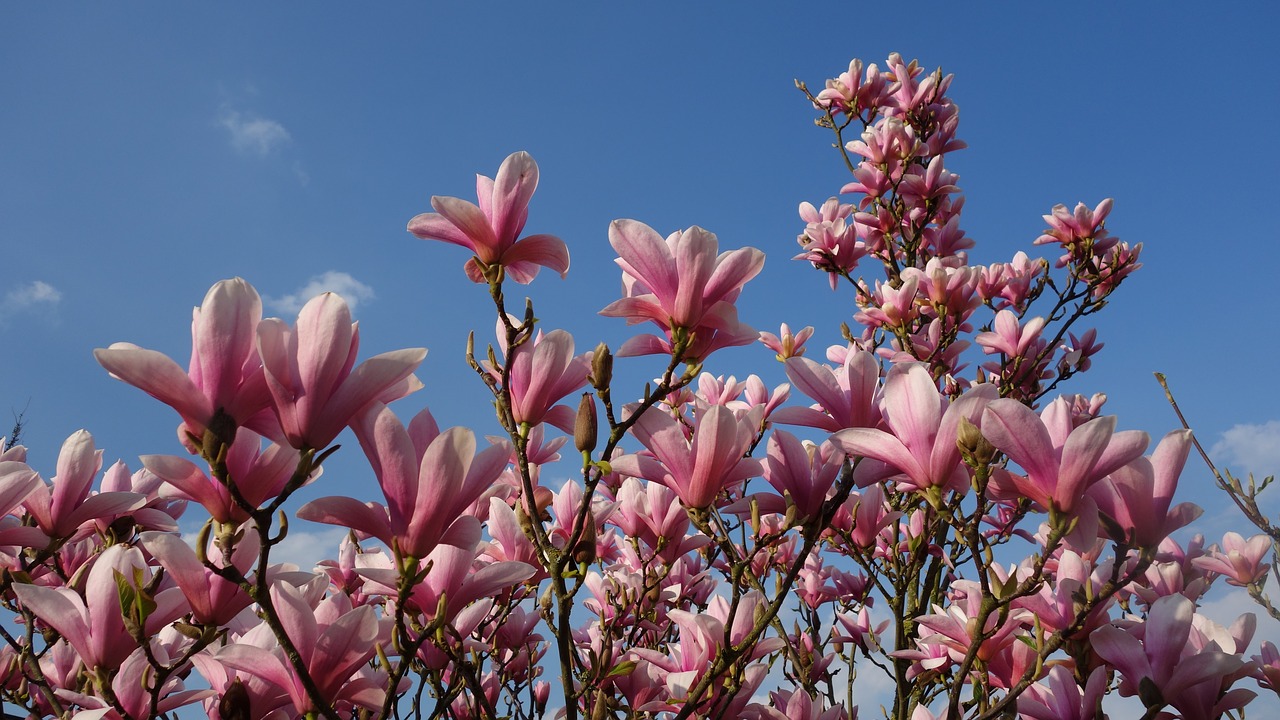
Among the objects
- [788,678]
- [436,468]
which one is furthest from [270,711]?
[788,678]

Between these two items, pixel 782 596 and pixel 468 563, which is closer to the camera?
pixel 468 563

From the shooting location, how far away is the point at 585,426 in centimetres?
164

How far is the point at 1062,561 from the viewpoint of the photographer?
1.77m

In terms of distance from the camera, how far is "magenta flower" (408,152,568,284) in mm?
1699

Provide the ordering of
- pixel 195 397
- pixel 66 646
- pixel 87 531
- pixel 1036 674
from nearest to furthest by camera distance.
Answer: pixel 195 397 < pixel 1036 674 < pixel 66 646 < pixel 87 531

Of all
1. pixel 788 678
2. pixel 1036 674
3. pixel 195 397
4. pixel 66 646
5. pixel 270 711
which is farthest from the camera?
pixel 788 678

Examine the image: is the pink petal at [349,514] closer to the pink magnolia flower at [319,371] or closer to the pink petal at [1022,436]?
the pink magnolia flower at [319,371]

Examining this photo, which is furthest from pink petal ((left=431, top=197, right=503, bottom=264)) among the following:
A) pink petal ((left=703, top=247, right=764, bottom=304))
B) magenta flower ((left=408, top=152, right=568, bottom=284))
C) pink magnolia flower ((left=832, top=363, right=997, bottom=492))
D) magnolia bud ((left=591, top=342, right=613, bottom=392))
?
pink magnolia flower ((left=832, top=363, right=997, bottom=492))

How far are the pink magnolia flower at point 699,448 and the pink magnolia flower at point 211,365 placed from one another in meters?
0.78

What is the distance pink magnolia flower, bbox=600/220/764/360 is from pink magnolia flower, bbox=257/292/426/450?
1.95ft

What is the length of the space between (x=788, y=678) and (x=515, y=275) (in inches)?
113

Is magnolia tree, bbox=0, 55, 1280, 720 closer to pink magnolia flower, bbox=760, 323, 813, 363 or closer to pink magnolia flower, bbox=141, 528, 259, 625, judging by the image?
pink magnolia flower, bbox=141, 528, 259, 625

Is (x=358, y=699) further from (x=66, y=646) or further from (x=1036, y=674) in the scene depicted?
(x=1036, y=674)

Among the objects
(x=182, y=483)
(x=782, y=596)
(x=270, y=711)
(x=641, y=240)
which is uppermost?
(x=641, y=240)
